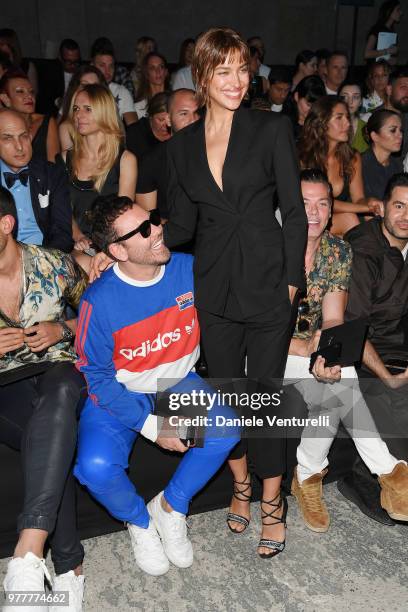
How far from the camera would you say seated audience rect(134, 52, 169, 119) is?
584 centimetres

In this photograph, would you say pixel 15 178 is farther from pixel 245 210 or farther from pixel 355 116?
pixel 355 116

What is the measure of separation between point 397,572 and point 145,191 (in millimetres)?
2436

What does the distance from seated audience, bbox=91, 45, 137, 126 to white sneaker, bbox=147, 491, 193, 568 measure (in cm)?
382

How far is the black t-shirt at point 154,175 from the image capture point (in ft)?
12.2

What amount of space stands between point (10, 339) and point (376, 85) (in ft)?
16.7

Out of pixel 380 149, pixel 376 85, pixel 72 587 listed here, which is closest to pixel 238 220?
pixel 72 587

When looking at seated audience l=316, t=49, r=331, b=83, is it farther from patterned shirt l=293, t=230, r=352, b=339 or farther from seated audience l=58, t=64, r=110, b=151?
patterned shirt l=293, t=230, r=352, b=339

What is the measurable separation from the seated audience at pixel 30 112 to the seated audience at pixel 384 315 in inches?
91.4

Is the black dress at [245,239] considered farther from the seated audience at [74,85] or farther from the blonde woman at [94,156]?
the seated audience at [74,85]

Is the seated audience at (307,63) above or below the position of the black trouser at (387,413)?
above

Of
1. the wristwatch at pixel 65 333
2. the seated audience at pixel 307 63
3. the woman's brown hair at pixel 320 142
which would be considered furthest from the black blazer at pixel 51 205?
the seated audience at pixel 307 63

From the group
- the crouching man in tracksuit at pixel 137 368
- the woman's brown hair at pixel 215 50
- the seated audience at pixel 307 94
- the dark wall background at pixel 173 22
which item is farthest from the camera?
the dark wall background at pixel 173 22

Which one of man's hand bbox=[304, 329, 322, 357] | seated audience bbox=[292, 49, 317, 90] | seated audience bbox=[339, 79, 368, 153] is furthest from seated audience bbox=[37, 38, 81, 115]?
man's hand bbox=[304, 329, 322, 357]

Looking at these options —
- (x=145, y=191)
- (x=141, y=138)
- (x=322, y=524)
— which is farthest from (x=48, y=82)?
(x=322, y=524)
